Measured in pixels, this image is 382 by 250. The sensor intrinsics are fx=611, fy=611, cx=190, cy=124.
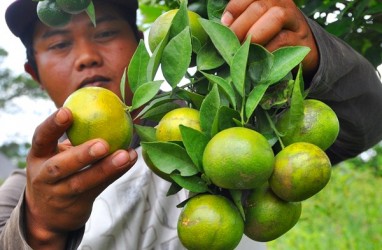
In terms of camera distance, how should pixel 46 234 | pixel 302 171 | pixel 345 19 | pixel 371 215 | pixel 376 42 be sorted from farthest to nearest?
1. pixel 371 215
2. pixel 376 42
3. pixel 345 19
4. pixel 46 234
5. pixel 302 171

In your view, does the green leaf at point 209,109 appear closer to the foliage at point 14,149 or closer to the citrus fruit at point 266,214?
the citrus fruit at point 266,214

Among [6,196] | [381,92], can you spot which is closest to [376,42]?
[381,92]

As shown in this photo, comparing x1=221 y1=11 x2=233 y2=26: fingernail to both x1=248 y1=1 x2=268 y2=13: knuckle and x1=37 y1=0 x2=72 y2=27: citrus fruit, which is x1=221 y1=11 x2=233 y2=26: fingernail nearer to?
x1=248 y1=1 x2=268 y2=13: knuckle

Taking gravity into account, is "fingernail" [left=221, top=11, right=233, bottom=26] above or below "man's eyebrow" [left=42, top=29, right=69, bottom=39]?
above

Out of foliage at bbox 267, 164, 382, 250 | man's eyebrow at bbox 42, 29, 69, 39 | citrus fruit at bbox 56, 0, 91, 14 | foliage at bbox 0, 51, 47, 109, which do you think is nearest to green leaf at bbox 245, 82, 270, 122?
citrus fruit at bbox 56, 0, 91, 14

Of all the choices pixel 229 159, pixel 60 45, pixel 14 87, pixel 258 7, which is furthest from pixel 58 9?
pixel 14 87

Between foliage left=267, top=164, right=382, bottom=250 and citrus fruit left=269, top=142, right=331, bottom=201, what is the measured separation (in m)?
2.03

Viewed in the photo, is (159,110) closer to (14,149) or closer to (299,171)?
(299,171)

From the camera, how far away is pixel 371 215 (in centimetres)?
303

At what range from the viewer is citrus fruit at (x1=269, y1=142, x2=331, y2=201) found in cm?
78

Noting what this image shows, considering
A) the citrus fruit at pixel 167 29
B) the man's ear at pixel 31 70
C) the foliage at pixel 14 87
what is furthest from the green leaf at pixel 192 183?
the foliage at pixel 14 87

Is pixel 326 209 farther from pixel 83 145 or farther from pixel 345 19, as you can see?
pixel 83 145

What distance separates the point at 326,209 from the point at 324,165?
2.50 m

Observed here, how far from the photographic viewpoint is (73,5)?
100cm
